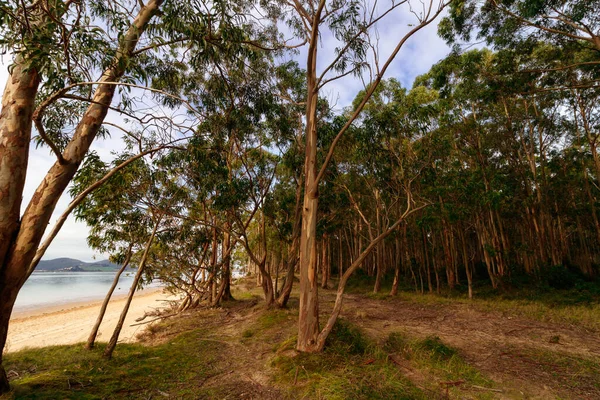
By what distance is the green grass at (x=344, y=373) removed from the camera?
412 cm

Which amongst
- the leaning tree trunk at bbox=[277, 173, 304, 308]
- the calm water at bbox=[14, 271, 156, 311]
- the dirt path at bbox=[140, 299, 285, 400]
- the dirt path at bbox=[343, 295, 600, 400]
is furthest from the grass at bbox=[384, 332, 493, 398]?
the calm water at bbox=[14, 271, 156, 311]

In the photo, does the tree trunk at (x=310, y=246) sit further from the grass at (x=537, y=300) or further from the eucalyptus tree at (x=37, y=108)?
the grass at (x=537, y=300)

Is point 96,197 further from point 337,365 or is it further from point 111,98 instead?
point 337,365

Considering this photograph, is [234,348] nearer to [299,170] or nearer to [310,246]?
[310,246]

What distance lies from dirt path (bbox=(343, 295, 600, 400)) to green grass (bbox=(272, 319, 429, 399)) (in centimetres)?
139

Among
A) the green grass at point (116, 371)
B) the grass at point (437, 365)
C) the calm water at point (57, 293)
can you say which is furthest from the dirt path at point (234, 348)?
the calm water at point (57, 293)

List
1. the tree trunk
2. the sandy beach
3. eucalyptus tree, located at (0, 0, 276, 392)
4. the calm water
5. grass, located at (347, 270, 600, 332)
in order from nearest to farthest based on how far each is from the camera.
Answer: eucalyptus tree, located at (0, 0, 276, 392) < the tree trunk < grass, located at (347, 270, 600, 332) < the sandy beach < the calm water

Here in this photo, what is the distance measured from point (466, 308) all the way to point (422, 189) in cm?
605

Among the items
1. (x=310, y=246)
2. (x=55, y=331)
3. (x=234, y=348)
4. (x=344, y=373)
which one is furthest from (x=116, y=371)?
→ (x=55, y=331)

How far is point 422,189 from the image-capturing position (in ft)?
48.6

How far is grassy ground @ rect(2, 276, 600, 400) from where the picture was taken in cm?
435

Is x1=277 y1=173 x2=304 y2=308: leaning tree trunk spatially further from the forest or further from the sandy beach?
the sandy beach

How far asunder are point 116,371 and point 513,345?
872 centimetres

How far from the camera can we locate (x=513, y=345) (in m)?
6.60
